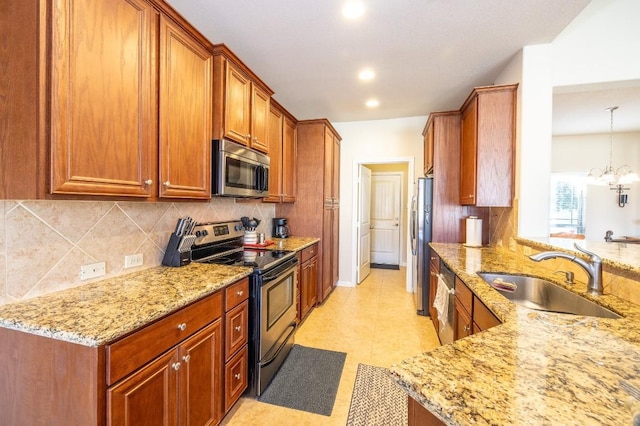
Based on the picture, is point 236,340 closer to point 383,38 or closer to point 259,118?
point 259,118

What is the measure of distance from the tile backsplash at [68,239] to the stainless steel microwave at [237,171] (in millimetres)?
442

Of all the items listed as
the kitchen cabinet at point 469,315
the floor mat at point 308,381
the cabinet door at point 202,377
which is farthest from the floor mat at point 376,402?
the cabinet door at point 202,377

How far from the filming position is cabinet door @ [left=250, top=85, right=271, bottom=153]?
241 centimetres

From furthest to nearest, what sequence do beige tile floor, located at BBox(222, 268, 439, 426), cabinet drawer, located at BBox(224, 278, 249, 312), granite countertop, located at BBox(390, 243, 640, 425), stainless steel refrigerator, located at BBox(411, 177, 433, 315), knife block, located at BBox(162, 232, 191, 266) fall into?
stainless steel refrigerator, located at BBox(411, 177, 433, 315), knife block, located at BBox(162, 232, 191, 266), beige tile floor, located at BBox(222, 268, 439, 426), cabinet drawer, located at BBox(224, 278, 249, 312), granite countertop, located at BBox(390, 243, 640, 425)

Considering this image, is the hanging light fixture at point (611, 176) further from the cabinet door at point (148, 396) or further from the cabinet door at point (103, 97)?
the cabinet door at point (148, 396)

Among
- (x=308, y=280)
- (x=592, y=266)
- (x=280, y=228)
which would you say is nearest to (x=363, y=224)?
(x=280, y=228)

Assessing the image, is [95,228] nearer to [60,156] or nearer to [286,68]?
[60,156]

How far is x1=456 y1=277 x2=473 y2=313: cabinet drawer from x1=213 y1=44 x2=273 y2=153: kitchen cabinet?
6.34ft

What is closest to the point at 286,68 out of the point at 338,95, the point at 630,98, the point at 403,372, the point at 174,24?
the point at 338,95

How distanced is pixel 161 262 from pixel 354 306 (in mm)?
2478

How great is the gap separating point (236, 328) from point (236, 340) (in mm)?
76

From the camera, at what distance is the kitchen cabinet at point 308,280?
303 cm

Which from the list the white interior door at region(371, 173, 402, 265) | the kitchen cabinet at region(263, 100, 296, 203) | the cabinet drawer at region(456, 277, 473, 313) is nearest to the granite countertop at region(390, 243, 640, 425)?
the cabinet drawer at region(456, 277, 473, 313)

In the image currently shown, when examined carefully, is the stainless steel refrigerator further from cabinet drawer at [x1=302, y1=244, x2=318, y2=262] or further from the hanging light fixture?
the hanging light fixture
